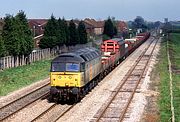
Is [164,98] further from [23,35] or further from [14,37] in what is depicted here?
[23,35]

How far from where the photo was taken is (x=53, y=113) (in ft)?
79.8

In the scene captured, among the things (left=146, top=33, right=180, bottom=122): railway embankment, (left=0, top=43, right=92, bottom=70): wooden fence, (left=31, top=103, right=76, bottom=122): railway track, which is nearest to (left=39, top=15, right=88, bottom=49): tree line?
(left=0, top=43, right=92, bottom=70): wooden fence

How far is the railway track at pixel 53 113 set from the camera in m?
22.7

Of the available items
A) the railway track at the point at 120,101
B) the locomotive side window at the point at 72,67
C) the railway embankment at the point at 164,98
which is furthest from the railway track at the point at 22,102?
the railway embankment at the point at 164,98

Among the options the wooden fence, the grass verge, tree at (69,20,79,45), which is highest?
tree at (69,20,79,45)

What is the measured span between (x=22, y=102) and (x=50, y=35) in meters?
40.3

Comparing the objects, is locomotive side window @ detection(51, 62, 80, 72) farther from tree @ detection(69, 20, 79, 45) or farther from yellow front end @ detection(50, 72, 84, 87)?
tree @ detection(69, 20, 79, 45)

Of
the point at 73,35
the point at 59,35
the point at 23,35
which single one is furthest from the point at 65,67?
the point at 73,35

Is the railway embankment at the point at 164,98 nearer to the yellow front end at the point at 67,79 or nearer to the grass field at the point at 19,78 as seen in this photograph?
the yellow front end at the point at 67,79

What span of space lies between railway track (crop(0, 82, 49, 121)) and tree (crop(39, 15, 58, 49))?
110 ft

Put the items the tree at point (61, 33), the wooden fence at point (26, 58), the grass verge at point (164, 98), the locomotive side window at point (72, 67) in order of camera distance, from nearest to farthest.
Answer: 1. the grass verge at point (164, 98)
2. the locomotive side window at point (72, 67)
3. the wooden fence at point (26, 58)
4. the tree at point (61, 33)

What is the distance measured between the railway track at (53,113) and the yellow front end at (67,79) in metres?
1.38

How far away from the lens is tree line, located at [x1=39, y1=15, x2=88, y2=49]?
67688 millimetres

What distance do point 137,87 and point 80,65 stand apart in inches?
365
